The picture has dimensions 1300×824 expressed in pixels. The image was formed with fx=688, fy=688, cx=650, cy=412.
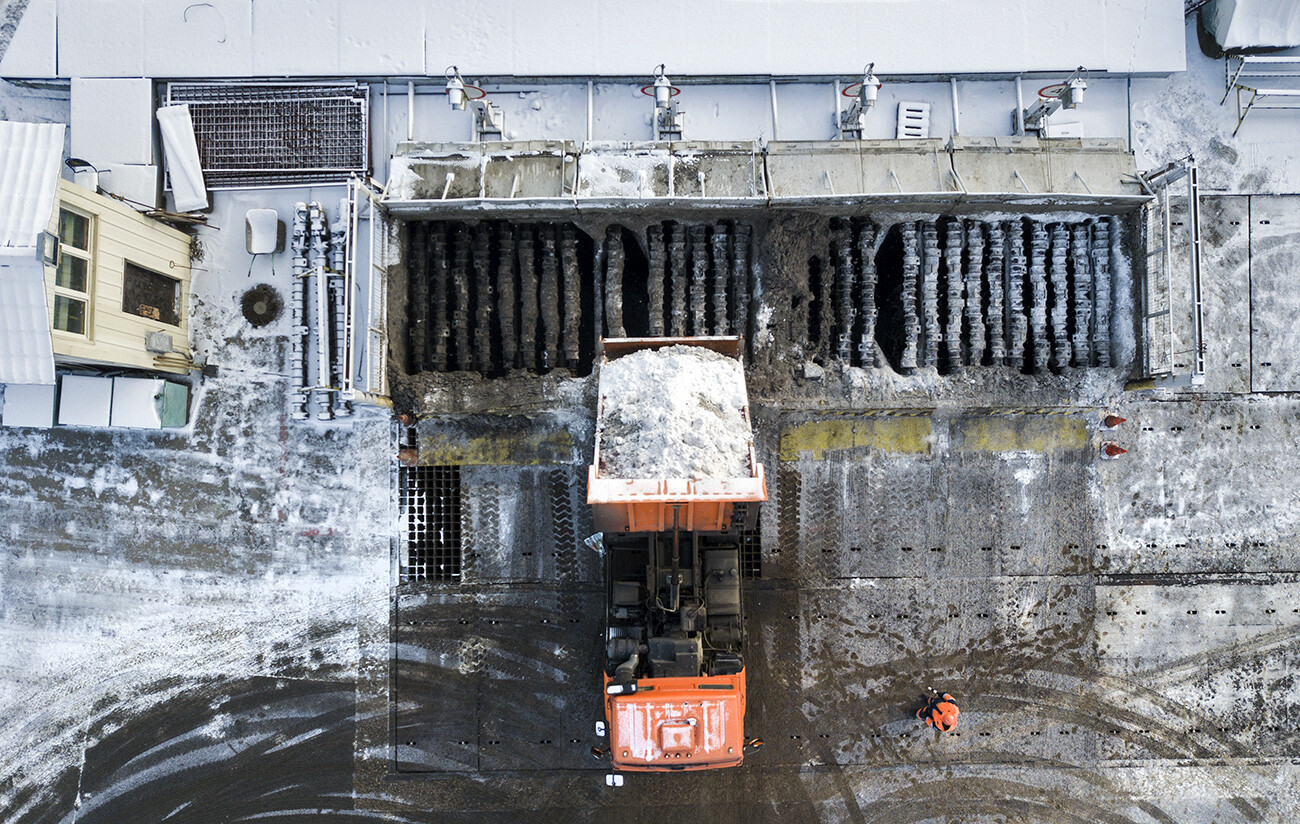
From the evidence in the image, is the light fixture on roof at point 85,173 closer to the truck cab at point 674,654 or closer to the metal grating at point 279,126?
the metal grating at point 279,126

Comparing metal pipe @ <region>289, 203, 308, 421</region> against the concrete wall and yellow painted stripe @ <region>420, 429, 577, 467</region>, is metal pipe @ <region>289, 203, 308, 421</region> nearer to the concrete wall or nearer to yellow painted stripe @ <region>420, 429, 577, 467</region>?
yellow painted stripe @ <region>420, 429, 577, 467</region>

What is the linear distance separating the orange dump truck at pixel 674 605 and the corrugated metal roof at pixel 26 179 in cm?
639

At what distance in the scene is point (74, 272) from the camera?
8023 mm

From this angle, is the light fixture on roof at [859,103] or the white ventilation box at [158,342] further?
the white ventilation box at [158,342]

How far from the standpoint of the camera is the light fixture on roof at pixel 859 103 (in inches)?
342

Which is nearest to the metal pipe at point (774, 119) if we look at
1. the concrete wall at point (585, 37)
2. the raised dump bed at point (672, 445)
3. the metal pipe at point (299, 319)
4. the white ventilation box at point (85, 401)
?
the concrete wall at point (585, 37)

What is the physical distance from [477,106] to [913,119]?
605cm

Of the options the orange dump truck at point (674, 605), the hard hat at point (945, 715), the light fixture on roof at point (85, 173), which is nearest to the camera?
the orange dump truck at point (674, 605)

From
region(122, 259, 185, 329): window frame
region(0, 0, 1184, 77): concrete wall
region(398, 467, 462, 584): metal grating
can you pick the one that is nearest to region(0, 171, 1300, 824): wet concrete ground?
region(398, 467, 462, 584): metal grating

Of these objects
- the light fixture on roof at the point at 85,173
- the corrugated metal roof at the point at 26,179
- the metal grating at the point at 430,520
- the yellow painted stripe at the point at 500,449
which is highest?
the light fixture on roof at the point at 85,173

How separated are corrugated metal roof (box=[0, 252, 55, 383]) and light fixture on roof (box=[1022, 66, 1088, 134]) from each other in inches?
486

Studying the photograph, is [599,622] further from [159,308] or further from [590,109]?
[159,308]

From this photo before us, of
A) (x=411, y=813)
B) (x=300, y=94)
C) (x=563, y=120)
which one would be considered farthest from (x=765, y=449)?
(x=300, y=94)

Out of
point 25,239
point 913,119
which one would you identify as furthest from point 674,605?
point 25,239
